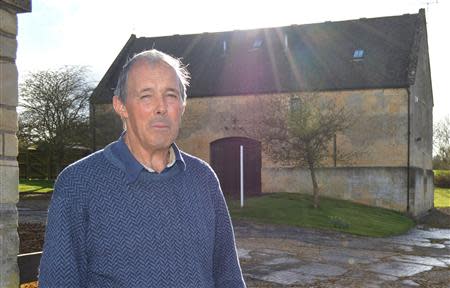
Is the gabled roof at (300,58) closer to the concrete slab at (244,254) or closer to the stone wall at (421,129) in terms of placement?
the stone wall at (421,129)

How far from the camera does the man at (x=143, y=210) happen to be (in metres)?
2.11

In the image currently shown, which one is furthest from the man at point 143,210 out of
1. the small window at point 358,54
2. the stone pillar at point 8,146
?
the small window at point 358,54

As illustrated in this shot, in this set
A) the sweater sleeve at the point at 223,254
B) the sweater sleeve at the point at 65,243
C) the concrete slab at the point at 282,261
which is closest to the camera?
the sweater sleeve at the point at 65,243

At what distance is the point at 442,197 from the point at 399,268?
1233 inches

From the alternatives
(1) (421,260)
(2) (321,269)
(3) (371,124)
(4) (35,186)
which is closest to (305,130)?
(3) (371,124)

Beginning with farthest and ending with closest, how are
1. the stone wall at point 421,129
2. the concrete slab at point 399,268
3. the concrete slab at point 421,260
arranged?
the stone wall at point 421,129
the concrete slab at point 421,260
the concrete slab at point 399,268

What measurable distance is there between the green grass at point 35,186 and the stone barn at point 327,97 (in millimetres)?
3579

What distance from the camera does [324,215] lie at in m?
19.4

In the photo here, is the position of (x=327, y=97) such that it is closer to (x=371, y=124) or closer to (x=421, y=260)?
(x=371, y=124)

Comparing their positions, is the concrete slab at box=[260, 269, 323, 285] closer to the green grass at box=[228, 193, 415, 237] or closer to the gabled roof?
the green grass at box=[228, 193, 415, 237]

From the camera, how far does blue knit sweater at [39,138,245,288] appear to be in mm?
2092

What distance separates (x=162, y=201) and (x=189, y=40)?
30.3 meters

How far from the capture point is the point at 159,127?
2.33 metres

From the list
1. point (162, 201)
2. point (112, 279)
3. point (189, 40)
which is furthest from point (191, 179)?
point (189, 40)
